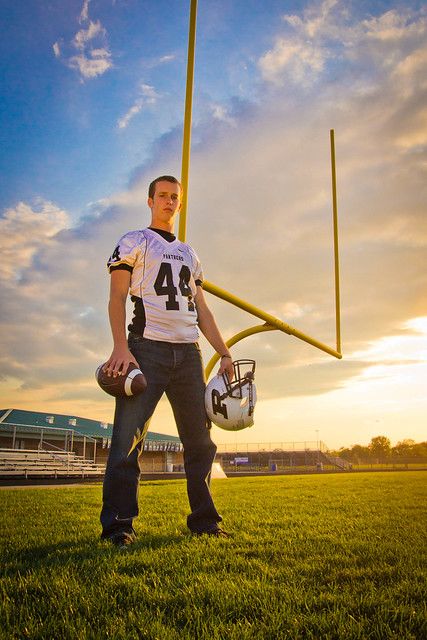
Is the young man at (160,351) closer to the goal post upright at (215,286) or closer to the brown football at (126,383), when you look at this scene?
the brown football at (126,383)

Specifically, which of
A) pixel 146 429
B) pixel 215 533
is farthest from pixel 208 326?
pixel 215 533

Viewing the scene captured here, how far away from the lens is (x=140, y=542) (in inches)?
105

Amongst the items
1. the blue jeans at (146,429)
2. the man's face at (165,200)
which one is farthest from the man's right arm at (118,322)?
the man's face at (165,200)

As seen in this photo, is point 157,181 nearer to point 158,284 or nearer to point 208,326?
point 158,284

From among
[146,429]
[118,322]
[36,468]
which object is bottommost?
[36,468]

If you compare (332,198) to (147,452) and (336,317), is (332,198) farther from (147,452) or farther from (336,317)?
(147,452)

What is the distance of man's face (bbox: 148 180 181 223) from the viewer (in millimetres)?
3131

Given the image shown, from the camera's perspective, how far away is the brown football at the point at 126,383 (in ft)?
8.44

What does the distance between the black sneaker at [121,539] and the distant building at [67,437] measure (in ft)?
61.2

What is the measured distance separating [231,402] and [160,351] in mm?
516

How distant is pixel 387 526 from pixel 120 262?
99.1 inches

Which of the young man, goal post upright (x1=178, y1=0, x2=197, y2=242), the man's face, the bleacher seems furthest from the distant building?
the man's face

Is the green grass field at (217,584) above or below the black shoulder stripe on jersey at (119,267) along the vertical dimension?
below

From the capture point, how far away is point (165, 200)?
3143mm
